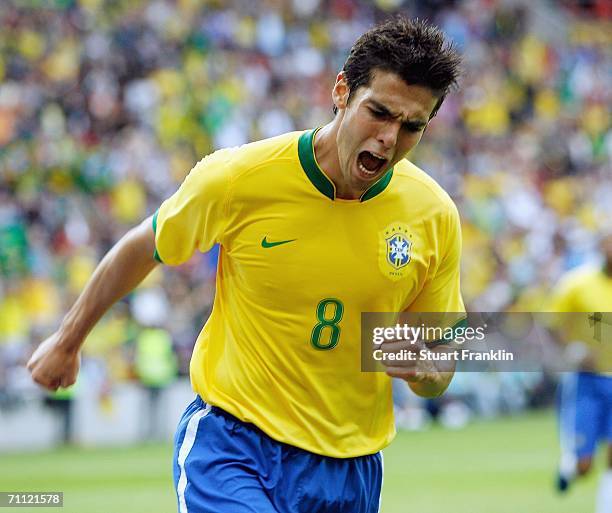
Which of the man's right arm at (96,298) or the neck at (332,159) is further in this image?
the man's right arm at (96,298)

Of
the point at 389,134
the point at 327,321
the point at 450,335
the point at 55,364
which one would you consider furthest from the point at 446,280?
the point at 55,364

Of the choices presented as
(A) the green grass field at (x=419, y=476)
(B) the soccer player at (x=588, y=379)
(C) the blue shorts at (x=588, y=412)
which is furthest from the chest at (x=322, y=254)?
(A) the green grass field at (x=419, y=476)

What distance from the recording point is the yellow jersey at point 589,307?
33.0 feet

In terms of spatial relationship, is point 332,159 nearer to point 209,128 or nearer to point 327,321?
point 327,321

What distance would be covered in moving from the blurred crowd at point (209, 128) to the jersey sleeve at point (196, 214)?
10.4 meters

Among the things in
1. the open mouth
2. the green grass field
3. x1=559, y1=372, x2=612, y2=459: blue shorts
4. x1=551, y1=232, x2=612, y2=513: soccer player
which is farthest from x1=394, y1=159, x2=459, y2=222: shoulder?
the green grass field

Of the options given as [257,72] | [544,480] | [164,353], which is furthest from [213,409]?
[257,72]

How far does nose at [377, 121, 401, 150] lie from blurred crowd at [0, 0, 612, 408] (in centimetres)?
1055

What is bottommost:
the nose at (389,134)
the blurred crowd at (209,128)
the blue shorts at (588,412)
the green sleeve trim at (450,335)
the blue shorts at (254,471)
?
the blue shorts at (254,471)

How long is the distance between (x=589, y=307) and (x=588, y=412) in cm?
90

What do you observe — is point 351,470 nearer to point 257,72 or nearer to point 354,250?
point 354,250

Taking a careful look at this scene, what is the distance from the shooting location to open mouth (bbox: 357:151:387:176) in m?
4.51

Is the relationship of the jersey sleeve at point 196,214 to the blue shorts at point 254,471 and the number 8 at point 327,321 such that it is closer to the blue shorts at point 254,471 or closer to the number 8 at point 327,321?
the number 8 at point 327,321

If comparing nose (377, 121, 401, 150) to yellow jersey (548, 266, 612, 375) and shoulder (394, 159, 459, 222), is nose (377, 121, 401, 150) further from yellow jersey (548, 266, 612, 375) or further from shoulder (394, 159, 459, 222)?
yellow jersey (548, 266, 612, 375)
